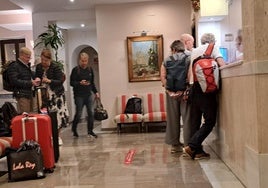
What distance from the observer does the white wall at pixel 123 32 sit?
24.5ft

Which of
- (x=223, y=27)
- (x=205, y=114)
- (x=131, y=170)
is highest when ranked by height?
(x=223, y=27)

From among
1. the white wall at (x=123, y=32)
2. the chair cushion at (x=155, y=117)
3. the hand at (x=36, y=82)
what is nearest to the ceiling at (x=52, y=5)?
the white wall at (x=123, y=32)

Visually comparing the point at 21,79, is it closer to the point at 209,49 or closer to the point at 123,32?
the point at 209,49

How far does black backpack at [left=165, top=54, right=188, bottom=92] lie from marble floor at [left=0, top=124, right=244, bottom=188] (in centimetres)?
87

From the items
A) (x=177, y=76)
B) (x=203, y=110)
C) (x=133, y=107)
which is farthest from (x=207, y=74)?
(x=133, y=107)

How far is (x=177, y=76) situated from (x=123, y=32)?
3.35m

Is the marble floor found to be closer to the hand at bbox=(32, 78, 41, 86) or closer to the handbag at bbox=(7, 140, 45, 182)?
the handbag at bbox=(7, 140, 45, 182)

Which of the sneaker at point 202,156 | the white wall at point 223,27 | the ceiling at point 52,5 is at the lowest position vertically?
the sneaker at point 202,156

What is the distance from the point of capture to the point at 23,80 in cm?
473

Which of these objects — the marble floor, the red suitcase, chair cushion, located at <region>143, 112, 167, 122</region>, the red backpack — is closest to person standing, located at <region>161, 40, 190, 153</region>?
the marble floor

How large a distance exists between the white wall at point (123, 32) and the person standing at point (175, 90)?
9.43 feet

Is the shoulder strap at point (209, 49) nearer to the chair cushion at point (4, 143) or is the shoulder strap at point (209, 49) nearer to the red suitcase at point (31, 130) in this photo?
the red suitcase at point (31, 130)

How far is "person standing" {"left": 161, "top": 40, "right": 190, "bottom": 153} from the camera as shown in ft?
14.7

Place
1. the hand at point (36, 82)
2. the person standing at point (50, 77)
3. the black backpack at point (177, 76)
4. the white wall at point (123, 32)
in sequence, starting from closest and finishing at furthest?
the black backpack at point (177, 76) < the hand at point (36, 82) < the person standing at point (50, 77) < the white wall at point (123, 32)
